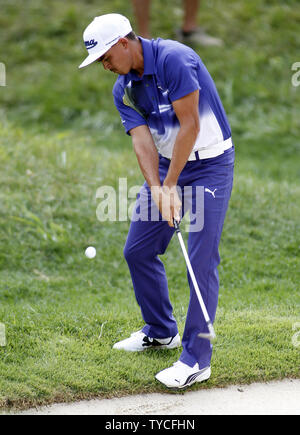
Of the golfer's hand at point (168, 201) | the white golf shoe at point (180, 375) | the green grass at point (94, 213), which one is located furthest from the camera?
the green grass at point (94, 213)

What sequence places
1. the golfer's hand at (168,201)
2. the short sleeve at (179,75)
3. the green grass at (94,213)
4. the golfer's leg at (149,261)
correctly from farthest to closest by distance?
the green grass at (94,213)
the golfer's leg at (149,261)
the golfer's hand at (168,201)
the short sleeve at (179,75)

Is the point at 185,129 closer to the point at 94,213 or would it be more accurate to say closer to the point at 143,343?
the point at 143,343

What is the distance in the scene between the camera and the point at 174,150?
4.11 metres

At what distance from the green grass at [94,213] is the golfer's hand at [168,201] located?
1020 millimetres

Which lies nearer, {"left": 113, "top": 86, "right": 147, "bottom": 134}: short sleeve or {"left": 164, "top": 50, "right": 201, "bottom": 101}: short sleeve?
{"left": 164, "top": 50, "right": 201, "bottom": 101}: short sleeve

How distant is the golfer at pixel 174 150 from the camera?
403 centimetres

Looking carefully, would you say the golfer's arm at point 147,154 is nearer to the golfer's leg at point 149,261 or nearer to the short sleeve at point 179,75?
the golfer's leg at point 149,261

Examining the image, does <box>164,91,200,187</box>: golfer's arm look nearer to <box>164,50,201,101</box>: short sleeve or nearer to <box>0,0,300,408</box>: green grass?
<box>164,50,201,101</box>: short sleeve

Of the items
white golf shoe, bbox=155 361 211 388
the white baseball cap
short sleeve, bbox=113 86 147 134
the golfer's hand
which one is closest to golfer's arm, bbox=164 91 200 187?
the golfer's hand

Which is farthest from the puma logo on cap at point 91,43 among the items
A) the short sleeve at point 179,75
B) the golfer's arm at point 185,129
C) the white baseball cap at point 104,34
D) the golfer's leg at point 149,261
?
the golfer's leg at point 149,261

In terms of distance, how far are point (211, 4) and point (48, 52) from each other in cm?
295

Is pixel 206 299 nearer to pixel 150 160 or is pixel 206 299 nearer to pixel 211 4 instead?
pixel 150 160

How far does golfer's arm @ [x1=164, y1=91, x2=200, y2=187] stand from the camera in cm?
398

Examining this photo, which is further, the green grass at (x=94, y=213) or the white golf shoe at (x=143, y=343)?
the white golf shoe at (x=143, y=343)
